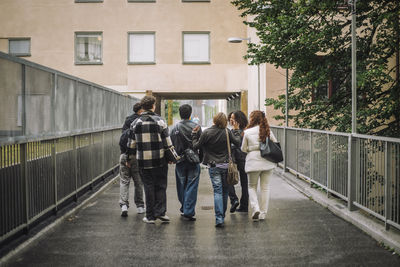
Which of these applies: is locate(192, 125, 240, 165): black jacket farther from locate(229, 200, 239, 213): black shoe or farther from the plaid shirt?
locate(229, 200, 239, 213): black shoe

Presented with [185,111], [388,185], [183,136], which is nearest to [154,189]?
[183,136]

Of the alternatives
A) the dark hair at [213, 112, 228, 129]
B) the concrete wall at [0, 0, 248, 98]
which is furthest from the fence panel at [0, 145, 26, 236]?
the concrete wall at [0, 0, 248, 98]

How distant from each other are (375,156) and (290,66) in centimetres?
493

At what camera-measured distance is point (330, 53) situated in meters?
11.5

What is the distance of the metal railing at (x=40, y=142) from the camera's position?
19.4 feet

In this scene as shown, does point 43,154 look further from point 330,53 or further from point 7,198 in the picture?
point 330,53

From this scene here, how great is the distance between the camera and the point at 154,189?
7766 mm

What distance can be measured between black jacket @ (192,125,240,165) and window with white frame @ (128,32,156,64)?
19.4 meters

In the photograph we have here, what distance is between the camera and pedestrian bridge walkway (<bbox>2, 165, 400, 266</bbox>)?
5.59 meters

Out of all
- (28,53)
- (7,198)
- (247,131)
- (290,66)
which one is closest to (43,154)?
(7,198)

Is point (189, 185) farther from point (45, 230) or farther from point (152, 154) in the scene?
point (45, 230)

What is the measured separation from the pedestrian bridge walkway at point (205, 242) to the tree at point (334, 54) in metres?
2.96

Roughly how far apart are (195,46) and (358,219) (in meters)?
20.2

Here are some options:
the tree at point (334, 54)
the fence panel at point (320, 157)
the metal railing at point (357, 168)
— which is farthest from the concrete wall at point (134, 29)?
the fence panel at point (320, 157)
